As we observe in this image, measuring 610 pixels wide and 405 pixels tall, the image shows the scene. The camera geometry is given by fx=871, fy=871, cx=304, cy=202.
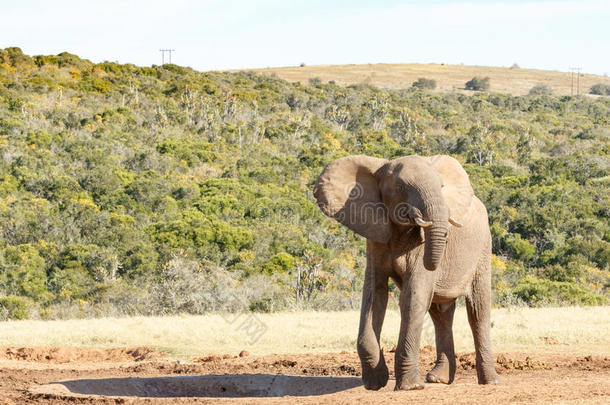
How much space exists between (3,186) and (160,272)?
1033 centimetres

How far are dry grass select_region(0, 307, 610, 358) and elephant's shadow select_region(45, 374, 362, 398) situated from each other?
2553mm

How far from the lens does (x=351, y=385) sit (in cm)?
873

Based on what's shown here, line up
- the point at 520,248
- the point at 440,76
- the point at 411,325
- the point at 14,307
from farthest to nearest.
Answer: the point at 440,76 → the point at 520,248 → the point at 14,307 → the point at 411,325

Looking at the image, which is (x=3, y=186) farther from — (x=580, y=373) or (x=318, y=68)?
(x=318, y=68)

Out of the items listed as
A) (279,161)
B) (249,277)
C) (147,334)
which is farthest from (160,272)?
(279,161)

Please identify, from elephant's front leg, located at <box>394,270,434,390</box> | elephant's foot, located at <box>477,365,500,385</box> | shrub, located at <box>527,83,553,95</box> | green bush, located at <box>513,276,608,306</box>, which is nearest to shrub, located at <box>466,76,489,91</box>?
shrub, located at <box>527,83,553,95</box>

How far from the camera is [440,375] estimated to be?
29.1 ft

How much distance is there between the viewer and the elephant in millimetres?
7156

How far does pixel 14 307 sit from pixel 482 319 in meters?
12.9

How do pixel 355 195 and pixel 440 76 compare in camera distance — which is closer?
pixel 355 195

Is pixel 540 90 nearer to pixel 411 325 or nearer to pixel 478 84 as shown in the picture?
pixel 478 84

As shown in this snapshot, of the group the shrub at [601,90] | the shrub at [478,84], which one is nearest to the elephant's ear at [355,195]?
the shrub at [478,84]

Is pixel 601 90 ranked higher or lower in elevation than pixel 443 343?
higher

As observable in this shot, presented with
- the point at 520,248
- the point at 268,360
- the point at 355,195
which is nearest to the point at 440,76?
the point at 520,248
